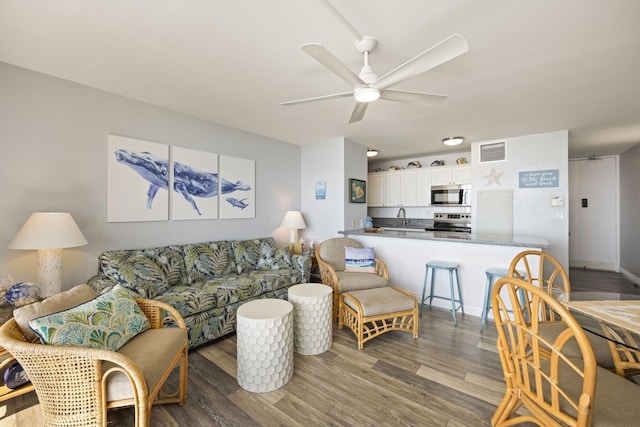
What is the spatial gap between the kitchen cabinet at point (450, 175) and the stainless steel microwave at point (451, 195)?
99mm

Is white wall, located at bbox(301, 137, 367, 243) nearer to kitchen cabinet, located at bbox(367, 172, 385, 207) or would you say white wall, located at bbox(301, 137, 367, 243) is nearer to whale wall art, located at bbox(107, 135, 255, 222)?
whale wall art, located at bbox(107, 135, 255, 222)

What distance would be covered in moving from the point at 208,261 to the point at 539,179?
4.86m

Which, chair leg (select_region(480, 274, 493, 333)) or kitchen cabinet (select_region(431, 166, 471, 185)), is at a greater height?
kitchen cabinet (select_region(431, 166, 471, 185))

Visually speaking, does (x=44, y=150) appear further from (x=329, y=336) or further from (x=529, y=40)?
(x=529, y=40)

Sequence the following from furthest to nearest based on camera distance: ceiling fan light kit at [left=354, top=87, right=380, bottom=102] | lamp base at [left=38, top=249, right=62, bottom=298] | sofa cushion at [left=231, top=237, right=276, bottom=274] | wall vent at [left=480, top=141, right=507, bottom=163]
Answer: wall vent at [left=480, top=141, right=507, bottom=163]
sofa cushion at [left=231, top=237, right=276, bottom=274]
lamp base at [left=38, top=249, right=62, bottom=298]
ceiling fan light kit at [left=354, top=87, right=380, bottom=102]

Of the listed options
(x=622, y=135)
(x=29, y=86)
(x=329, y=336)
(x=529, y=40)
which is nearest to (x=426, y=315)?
(x=329, y=336)

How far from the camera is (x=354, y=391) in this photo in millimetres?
1922

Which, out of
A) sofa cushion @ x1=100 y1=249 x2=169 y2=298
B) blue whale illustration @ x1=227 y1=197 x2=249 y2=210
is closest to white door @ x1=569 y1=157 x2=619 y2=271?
blue whale illustration @ x1=227 y1=197 x2=249 y2=210

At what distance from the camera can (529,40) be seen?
182 cm

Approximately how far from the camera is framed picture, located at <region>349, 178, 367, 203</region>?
14.5ft

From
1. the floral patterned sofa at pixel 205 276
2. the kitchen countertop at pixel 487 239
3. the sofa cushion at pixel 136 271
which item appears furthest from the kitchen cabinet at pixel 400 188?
the sofa cushion at pixel 136 271

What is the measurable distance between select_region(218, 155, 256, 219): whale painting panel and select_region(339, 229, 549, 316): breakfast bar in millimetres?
1553

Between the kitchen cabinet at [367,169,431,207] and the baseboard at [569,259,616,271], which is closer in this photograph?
the kitchen cabinet at [367,169,431,207]

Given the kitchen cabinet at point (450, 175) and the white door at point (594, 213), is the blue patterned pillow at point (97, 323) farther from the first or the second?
the white door at point (594, 213)
